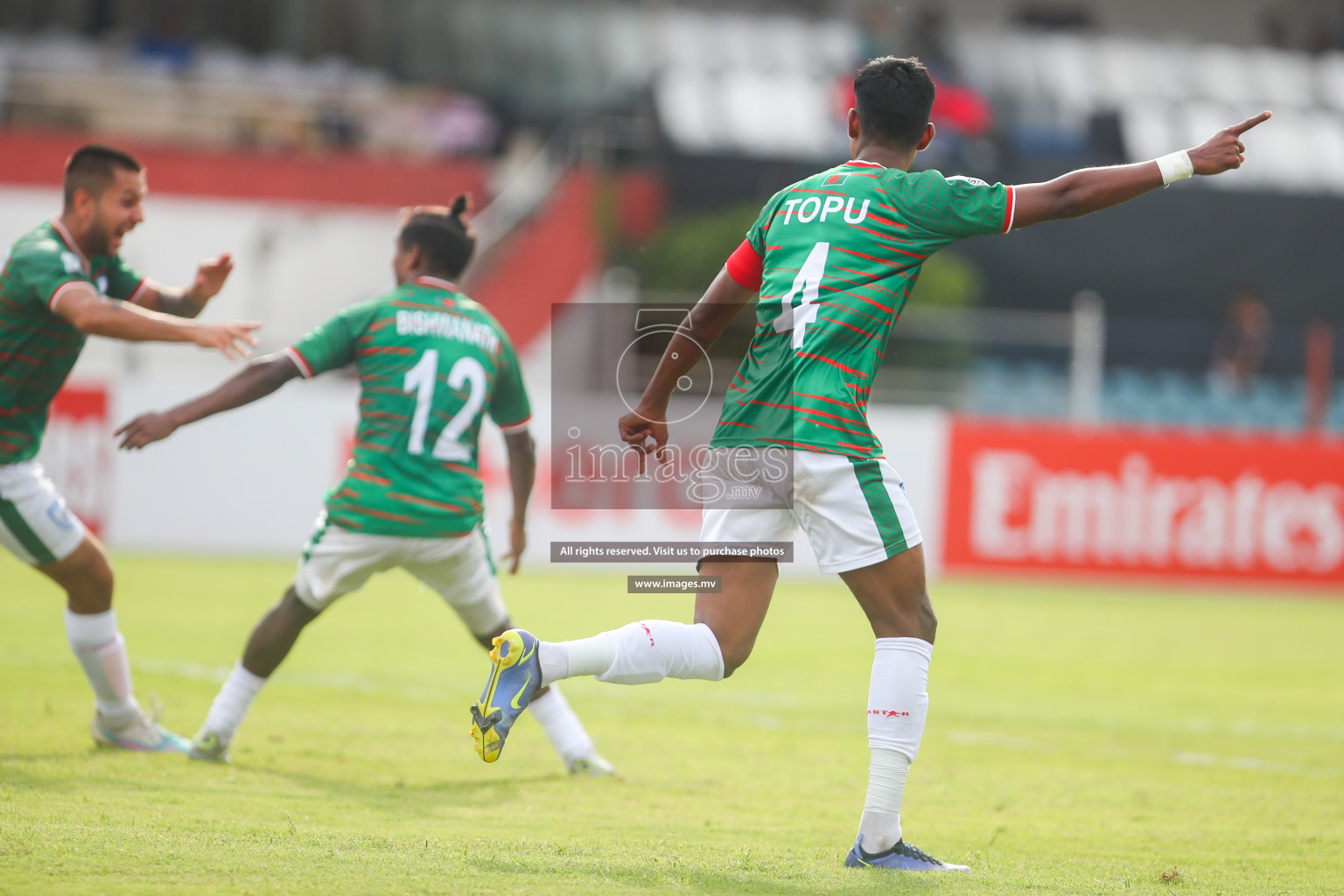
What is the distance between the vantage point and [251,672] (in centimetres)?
546

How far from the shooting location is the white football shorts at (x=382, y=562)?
5.30m

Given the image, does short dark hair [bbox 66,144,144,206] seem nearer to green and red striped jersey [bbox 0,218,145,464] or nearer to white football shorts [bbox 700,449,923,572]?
green and red striped jersey [bbox 0,218,145,464]

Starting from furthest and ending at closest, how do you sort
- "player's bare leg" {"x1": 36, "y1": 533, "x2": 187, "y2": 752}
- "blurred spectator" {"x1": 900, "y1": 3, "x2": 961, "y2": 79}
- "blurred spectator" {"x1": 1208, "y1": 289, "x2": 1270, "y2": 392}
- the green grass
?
"blurred spectator" {"x1": 900, "y1": 3, "x2": 961, "y2": 79} < "blurred spectator" {"x1": 1208, "y1": 289, "x2": 1270, "y2": 392} < "player's bare leg" {"x1": 36, "y1": 533, "x2": 187, "y2": 752} < the green grass

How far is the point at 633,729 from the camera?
696 cm

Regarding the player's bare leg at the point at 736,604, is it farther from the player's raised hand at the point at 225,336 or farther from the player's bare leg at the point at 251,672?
the player's bare leg at the point at 251,672

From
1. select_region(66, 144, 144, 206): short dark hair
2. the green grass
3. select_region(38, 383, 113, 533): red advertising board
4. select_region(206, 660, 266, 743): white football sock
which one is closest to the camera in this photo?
the green grass

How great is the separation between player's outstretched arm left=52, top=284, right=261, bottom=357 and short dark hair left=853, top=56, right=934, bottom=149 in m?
1.96

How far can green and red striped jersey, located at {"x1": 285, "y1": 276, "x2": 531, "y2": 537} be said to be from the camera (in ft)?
17.3

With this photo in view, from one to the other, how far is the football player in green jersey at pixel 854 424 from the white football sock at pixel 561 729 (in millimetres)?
1465

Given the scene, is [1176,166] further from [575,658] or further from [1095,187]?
[575,658]

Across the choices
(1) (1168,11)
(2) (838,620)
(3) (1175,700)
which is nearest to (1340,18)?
(1) (1168,11)

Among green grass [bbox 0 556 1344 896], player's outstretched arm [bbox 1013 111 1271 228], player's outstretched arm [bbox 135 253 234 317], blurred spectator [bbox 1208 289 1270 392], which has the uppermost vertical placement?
blurred spectator [bbox 1208 289 1270 392]

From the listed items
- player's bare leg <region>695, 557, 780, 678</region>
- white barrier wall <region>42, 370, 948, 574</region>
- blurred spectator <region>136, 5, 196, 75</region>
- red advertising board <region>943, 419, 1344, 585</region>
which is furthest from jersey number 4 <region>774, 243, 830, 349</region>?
blurred spectator <region>136, 5, 196, 75</region>

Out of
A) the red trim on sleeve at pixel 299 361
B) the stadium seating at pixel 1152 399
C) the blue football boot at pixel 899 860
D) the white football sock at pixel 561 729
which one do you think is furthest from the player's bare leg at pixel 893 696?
the stadium seating at pixel 1152 399
